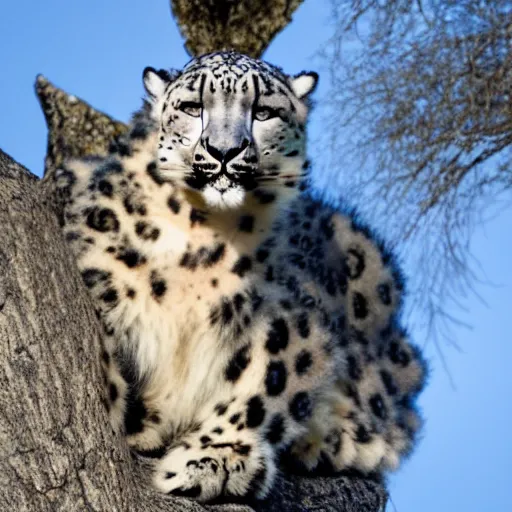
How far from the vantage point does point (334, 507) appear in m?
3.19

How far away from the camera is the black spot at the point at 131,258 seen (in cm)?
287

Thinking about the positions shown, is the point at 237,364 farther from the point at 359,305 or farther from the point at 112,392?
the point at 359,305

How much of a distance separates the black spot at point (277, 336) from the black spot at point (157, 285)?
0.33 meters

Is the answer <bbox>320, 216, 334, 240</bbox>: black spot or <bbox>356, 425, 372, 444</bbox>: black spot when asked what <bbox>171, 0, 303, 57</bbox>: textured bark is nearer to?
<bbox>320, 216, 334, 240</bbox>: black spot

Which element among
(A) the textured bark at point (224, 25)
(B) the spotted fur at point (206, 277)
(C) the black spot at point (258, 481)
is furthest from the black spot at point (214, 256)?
(A) the textured bark at point (224, 25)

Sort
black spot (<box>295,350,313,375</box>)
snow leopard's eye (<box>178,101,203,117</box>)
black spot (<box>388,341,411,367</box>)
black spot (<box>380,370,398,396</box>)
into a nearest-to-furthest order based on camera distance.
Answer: snow leopard's eye (<box>178,101,203,117</box>) < black spot (<box>295,350,313,375</box>) < black spot (<box>380,370,398,396</box>) < black spot (<box>388,341,411,367</box>)

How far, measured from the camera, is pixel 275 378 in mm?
2965

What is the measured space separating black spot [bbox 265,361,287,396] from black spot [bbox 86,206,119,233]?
0.57m

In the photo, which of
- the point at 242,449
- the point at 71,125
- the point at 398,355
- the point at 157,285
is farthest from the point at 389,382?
the point at 71,125

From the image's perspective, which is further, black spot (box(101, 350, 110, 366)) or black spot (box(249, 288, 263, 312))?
black spot (box(249, 288, 263, 312))

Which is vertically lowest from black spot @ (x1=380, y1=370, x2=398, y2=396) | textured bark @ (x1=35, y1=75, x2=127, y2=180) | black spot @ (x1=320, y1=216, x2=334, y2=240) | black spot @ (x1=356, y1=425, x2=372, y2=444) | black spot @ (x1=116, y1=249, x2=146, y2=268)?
black spot @ (x1=116, y1=249, x2=146, y2=268)

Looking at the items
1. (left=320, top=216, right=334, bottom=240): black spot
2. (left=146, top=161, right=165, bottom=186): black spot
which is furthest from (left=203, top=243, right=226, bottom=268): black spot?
(left=320, top=216, right=334, bottom=240): black spot

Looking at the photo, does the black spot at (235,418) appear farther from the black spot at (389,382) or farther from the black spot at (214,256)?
the black spot at (389,382)

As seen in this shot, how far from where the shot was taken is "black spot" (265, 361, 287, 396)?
2949 millimetres
